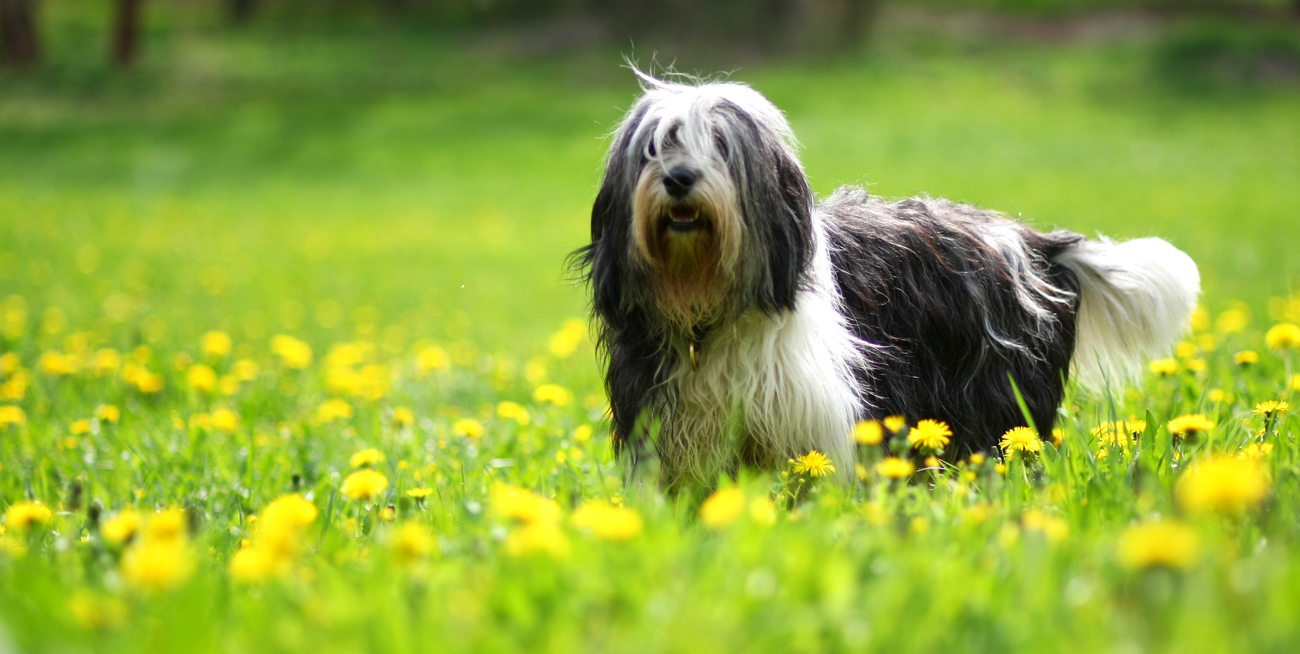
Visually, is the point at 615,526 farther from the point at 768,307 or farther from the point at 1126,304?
the point at 1126,304

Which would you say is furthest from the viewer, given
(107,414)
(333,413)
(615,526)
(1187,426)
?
(333,413)

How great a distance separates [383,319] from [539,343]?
2416mm

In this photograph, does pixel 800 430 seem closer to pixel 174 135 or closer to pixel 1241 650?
pixel 1241 650

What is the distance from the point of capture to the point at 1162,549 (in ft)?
5.45

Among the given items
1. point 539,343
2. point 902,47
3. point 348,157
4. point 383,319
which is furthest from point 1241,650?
point 902,47

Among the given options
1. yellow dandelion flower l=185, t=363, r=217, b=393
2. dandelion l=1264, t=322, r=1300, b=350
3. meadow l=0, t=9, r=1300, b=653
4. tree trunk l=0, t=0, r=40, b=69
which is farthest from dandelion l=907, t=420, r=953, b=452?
tree trunk l=0, t=0, r=40, b=69

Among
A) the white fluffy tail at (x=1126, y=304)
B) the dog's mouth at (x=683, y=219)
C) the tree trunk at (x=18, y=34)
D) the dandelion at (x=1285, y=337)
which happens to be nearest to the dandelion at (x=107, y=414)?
the dog's mouth at (x=683, y=219)

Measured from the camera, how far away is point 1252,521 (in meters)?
2.24

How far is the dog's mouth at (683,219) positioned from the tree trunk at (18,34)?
31.6 metres

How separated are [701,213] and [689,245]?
0.12m

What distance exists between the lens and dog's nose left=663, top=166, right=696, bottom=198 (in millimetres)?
3230

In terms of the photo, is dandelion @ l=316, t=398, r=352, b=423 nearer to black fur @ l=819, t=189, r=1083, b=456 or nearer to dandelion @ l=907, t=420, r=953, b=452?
black fur @ l=819, t=189, r=1083, b=456

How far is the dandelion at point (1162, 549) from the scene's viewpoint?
1.66 metres

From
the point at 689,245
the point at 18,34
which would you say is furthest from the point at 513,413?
the point at 18,34
